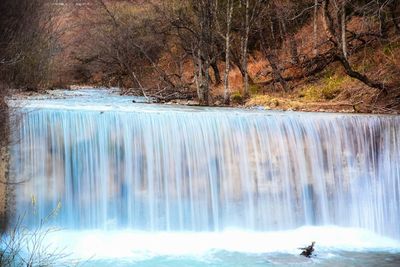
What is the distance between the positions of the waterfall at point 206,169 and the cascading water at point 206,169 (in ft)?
0.06

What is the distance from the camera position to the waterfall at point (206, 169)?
9.14 m

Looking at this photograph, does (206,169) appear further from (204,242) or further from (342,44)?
(342,44)

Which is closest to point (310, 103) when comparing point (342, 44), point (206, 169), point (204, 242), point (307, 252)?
point (342, 44)

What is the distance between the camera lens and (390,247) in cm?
941

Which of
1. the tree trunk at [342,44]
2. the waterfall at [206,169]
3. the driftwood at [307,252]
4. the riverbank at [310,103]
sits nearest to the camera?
the driftwood at [307,252]

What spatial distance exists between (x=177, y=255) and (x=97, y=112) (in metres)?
3.16

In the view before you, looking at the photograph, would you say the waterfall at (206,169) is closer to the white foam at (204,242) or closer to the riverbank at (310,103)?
the white foam at (204,242)

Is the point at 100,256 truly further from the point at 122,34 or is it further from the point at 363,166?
the point at 122,34

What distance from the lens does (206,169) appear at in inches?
394

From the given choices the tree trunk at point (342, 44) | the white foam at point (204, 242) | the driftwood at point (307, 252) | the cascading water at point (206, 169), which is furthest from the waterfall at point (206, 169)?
the tree trunk at point (342, 44)

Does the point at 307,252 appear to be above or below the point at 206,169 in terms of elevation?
below

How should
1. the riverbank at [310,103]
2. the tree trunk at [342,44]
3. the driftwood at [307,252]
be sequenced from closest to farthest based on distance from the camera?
the driftwood at [307,252] < the riverbank at [310,103] < the tree trunk at [342,44]

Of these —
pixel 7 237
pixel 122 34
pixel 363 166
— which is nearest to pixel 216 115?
pixel 363 166

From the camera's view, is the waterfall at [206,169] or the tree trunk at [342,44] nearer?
the waterfall at [206,169]
